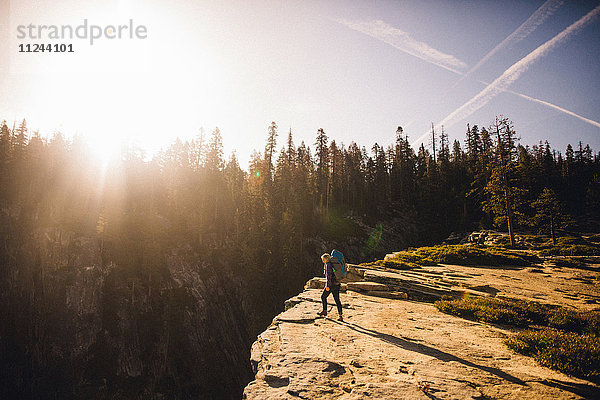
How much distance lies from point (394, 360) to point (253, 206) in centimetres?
4921

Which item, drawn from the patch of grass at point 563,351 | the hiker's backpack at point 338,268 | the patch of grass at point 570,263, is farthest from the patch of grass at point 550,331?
the patch of grass at point 570,263

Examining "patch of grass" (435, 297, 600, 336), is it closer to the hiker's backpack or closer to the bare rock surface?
the bare rock surface

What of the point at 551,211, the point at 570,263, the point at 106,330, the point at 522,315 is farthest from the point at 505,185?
the point at 106,330

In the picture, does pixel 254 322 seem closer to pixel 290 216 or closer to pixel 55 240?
pixel 290 216

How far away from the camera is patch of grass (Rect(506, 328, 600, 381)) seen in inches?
196

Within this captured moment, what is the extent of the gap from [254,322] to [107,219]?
32.8 meters

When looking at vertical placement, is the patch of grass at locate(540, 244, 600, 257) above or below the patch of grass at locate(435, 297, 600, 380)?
below

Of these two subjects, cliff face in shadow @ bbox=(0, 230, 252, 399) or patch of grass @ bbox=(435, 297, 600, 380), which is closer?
patch of grass @ bbox=(435, 297, 600, 380)

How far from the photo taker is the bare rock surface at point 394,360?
173 inches

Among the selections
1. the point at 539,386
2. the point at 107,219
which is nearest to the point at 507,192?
the point at 539,386

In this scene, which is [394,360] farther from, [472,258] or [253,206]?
[253,206]

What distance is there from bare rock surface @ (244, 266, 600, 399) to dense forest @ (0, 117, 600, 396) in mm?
31661

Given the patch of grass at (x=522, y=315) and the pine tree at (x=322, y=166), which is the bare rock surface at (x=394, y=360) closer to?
the patch of grass at (x=522, y=315)

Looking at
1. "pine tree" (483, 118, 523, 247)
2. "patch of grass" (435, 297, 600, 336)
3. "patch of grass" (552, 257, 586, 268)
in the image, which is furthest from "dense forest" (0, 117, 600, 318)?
"patch of grass" (435, 297, 600, 336)
